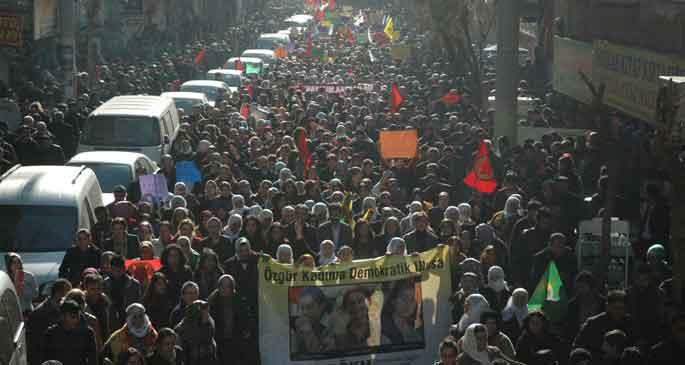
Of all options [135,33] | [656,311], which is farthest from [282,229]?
[135,33]

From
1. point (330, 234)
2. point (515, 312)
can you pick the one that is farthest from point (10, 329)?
point (330, 234)

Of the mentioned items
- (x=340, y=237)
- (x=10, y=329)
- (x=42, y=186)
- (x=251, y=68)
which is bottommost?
(x=251, y=68)

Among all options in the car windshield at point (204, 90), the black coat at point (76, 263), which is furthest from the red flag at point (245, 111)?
the black coat at point (76, 263)

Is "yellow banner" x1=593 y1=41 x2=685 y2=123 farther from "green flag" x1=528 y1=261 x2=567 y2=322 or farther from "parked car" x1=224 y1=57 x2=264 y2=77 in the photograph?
"parked car" x1=224 y1=57 x2=264 y2=77

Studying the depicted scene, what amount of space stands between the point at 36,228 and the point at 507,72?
12142 mm

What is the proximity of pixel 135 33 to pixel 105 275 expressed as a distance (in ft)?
147

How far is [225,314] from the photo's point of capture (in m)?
13.2

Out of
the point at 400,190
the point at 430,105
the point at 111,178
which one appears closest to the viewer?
the point at 400,190

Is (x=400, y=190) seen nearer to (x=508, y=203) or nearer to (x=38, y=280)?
(x=508, y=203)

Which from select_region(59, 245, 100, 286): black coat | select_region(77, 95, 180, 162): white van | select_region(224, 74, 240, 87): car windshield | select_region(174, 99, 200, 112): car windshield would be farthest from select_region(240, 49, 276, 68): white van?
select_region(59, 245, 100, 286): black coat

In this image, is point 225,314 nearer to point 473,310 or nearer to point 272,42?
point 473,310

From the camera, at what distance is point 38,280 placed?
14789 millimetres

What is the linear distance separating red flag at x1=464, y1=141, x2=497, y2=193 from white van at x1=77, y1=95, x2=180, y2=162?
6.09m

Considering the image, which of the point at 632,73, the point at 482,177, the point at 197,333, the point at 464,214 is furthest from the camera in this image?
the point at 632,73
